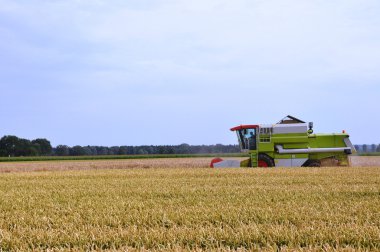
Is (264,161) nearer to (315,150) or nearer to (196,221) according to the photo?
(315,150)

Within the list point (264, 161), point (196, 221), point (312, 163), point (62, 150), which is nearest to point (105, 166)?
point (264, 161)

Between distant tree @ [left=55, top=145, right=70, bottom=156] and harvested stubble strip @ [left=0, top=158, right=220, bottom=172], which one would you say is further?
distant tree @ [left=55, top=145, right=70, bottom=156]

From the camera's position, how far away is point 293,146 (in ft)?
77.7

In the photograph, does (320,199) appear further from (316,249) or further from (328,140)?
(328,140)

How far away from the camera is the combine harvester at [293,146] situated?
77.0 ft

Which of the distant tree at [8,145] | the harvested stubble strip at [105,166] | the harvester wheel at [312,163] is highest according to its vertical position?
the distant tree at [8,145]

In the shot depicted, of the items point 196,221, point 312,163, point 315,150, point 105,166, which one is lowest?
point 105,166

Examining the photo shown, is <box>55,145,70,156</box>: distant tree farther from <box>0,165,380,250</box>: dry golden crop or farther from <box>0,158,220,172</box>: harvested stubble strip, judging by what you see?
<box>0,165,380,250</box>: dry golden crop

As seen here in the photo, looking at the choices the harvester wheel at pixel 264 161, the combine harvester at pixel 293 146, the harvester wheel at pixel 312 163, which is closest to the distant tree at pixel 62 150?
the combine harvester at pixel 293 146

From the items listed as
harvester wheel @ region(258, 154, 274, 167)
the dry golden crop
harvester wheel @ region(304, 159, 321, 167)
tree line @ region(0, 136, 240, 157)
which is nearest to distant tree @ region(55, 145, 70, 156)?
tree line @ region(0, 136, 240, 157)

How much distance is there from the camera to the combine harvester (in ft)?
77.0

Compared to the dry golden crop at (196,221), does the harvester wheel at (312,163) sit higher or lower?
higher

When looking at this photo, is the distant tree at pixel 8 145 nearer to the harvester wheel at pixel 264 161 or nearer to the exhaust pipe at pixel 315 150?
the harvester wheel at pixel 264 161

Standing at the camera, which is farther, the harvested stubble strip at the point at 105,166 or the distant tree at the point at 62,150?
the distant tree at the point at 62,150
